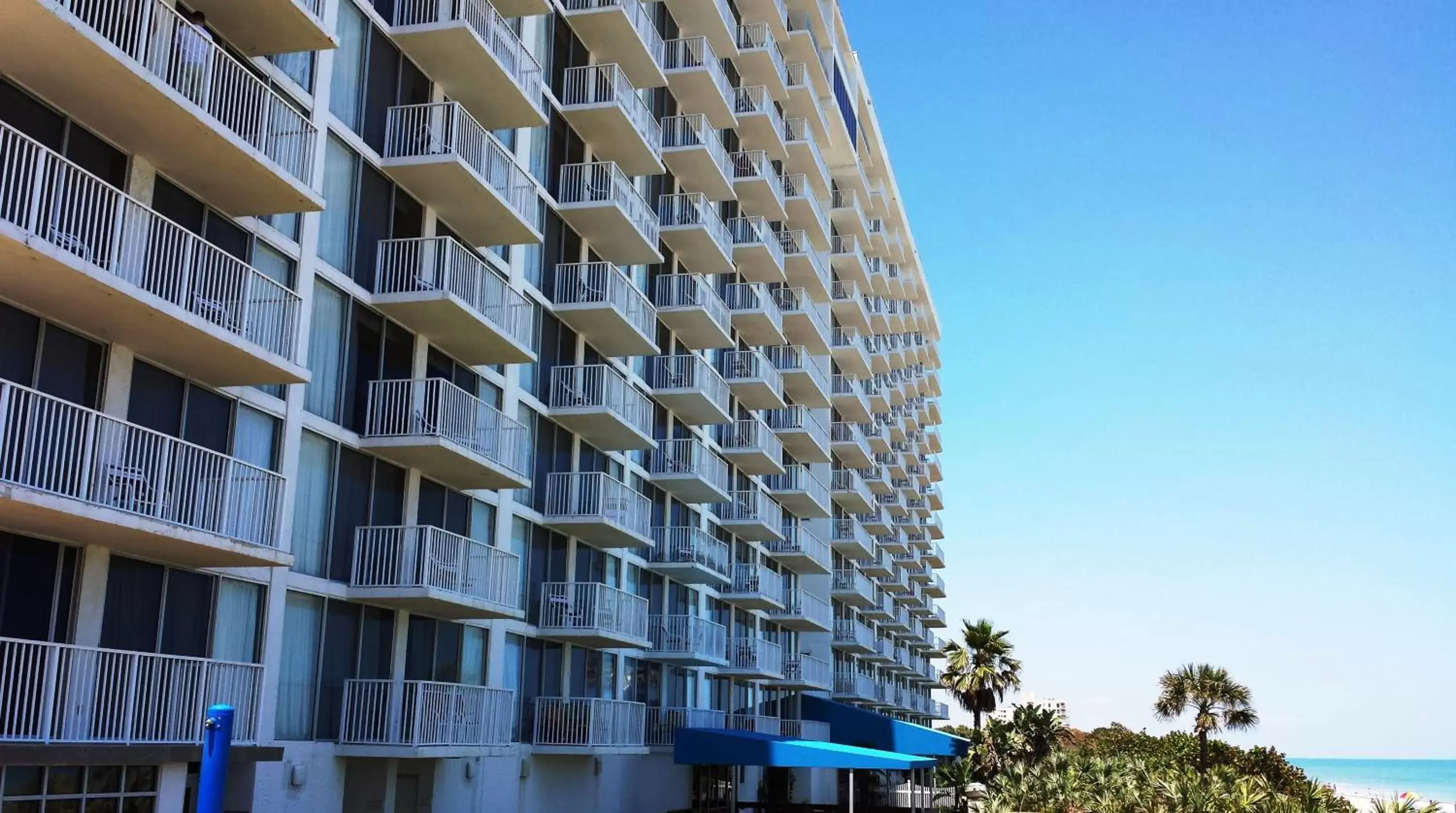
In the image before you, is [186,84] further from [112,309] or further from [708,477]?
[708,477]

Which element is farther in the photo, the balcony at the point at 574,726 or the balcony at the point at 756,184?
the balcony at the point at 756,184

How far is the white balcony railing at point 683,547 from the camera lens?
3916 centimetres

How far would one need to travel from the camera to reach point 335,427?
22766 mm

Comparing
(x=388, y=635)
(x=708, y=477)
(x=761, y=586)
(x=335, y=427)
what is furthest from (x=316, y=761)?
(x=761, y=586)

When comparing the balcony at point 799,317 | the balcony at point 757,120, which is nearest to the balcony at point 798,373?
the balcony at point 799,317

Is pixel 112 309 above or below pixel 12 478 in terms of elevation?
above

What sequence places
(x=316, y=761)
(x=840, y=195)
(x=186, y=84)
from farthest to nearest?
1. (x=840, y=195)
2. (x=316, y=761)
3. (x=186, y=84)

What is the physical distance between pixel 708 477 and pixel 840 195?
92.7 ft

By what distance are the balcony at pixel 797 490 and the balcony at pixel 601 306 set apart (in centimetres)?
1811

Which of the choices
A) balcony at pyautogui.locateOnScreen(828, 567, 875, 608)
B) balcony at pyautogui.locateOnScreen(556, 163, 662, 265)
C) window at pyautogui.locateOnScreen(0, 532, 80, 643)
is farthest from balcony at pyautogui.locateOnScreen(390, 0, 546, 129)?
balcony at pyautogui.locateOnScreen(828, 567, 875, 608)

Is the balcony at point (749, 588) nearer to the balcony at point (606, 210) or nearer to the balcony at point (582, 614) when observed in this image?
the balcony at point (582, 614)

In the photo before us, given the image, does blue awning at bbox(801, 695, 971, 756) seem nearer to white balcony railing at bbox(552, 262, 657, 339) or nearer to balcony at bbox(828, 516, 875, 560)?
balcony at bbox(828, 516, 875, 560)

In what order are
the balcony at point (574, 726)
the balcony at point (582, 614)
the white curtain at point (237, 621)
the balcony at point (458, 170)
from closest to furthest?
the white curtain at point (237, 621) → the balcony at point (458, 170) → the balcony at point (574, 726) → the balcony at point (582, 614)

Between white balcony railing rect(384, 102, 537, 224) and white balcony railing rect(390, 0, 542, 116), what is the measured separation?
4.19 feet
